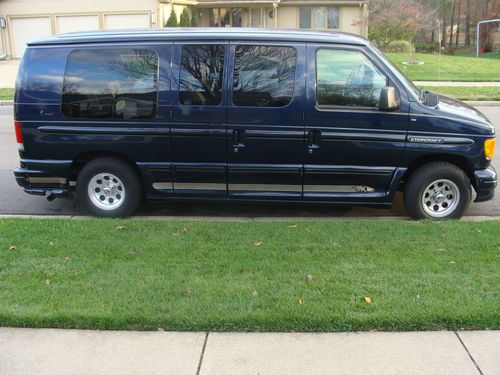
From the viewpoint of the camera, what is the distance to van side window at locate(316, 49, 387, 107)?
5602 mm

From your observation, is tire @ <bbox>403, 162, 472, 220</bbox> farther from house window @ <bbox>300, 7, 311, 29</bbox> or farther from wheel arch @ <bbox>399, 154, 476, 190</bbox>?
house window @ <bbox>300, 7, 311, 29</bbox>

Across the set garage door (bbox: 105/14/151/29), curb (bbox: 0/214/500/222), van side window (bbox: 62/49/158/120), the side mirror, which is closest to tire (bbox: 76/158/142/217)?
curb (bbox: 0/214/500/222)

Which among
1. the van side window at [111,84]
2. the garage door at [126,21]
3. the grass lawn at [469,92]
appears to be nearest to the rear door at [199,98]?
the van side window at [111,84]

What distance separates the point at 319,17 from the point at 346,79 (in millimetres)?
30728

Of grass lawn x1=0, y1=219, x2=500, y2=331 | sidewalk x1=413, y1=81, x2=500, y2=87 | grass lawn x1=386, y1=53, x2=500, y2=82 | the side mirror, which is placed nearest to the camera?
grass lawn x1=0, y1=219, x2=500, y2=331

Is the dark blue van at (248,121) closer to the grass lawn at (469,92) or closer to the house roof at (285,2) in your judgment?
the grass lawn at (469,92)

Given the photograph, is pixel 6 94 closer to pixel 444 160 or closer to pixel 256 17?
pixel 444 160

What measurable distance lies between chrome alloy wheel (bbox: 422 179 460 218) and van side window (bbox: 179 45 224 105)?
2.44 m

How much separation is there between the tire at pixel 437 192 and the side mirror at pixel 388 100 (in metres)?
0.77

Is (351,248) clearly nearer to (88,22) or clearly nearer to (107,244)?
(107,244)

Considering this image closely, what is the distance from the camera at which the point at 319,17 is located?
34.6 metres

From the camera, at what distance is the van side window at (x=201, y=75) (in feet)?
18.6

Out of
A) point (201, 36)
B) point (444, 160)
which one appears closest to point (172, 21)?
point (201, 36)

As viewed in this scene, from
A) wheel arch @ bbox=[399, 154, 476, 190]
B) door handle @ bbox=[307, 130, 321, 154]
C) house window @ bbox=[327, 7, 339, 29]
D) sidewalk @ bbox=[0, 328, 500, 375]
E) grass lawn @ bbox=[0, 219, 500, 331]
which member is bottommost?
sidewalk @ bbox=[0, 328, 500, 375]
